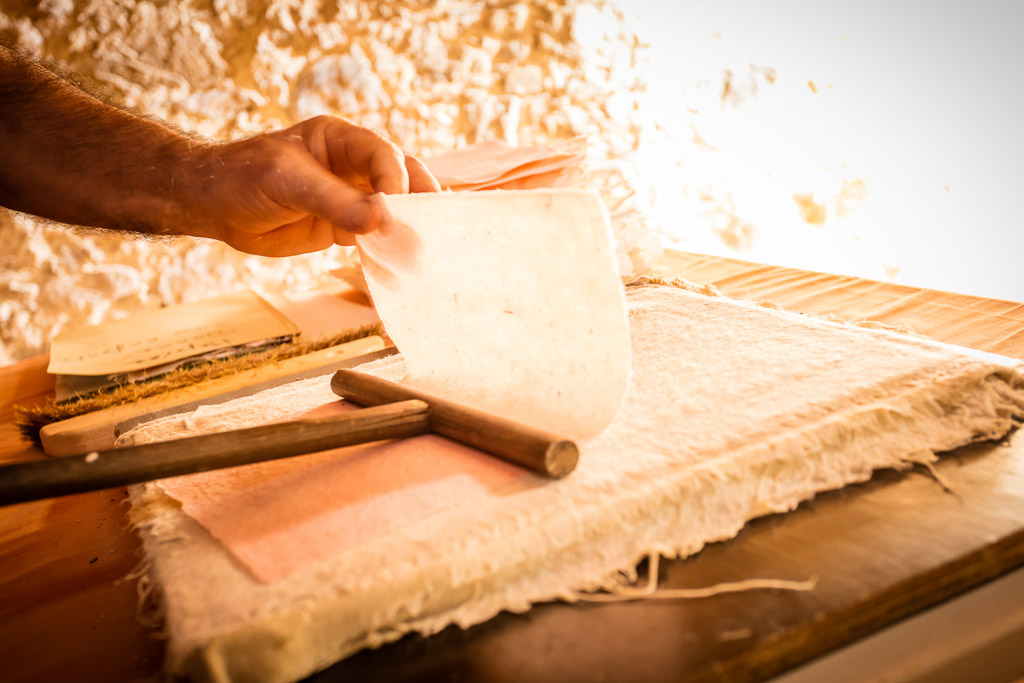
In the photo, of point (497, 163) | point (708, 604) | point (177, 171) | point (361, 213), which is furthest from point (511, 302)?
point (497, 163)

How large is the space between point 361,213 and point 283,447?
1.10ft

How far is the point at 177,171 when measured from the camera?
94 cm

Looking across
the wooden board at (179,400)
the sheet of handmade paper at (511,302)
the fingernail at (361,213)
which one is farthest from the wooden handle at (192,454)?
the wooden board at (179,400)

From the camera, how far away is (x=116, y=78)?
Answer: 6.04ft

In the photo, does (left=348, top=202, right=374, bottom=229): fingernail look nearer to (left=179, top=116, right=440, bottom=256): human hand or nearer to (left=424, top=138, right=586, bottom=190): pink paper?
(left=179, top=116, right=440, bottom=256): human hand

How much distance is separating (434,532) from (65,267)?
70.0 inches

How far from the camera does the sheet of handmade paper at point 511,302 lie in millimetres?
616

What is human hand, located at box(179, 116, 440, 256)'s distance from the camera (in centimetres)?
83

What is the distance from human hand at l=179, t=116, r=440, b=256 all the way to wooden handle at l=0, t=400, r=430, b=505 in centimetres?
29

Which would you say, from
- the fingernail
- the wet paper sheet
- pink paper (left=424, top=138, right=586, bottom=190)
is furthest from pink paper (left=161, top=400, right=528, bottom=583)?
pink paper (left=424, top=138, right=586, bottom=190)

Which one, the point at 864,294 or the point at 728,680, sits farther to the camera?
the point at 864,294

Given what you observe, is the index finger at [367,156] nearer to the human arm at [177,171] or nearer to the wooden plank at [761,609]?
the human arm at [177,171]

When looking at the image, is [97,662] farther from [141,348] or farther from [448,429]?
[141,348]

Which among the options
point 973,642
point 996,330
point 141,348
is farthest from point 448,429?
point 141,348
